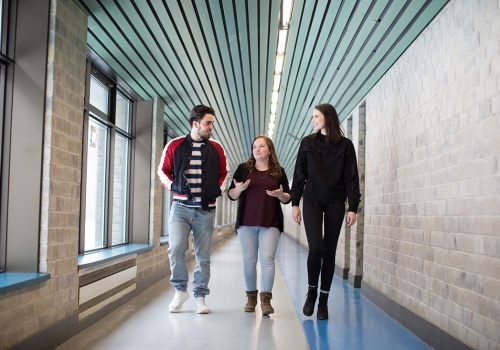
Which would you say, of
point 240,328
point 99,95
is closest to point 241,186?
point 240,328

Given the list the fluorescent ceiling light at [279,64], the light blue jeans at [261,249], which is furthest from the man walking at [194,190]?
the fluorescent ceiling light at [279,64]

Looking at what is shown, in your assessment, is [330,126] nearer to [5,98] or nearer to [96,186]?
[5,98]

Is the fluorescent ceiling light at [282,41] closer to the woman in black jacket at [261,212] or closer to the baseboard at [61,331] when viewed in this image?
the woman in black jacket at [261,212]

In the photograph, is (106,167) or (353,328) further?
(106,167)

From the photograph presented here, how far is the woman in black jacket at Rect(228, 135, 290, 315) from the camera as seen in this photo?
4.07 metres

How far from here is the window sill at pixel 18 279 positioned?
2.69 metres

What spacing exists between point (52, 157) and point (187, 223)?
48.4 inches

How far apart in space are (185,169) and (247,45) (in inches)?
74.4

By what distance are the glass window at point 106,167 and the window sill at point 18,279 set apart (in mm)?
1803

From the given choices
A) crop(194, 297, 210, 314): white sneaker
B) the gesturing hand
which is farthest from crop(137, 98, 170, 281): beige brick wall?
the gesturing hand

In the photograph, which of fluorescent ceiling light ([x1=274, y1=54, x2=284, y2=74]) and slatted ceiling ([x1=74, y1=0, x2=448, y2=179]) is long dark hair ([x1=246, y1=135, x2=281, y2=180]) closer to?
slatted ceiling ([x1=74, y1=0, x2=448, y2=179])

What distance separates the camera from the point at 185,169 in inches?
159

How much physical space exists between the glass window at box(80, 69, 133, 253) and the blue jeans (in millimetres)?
1287

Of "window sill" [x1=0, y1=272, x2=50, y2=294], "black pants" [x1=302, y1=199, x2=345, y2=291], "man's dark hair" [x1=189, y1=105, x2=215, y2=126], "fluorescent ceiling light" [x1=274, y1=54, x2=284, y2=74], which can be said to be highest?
"fluorescent ceiling light" [x1=274, y1=54, x2=284, y2=74]
